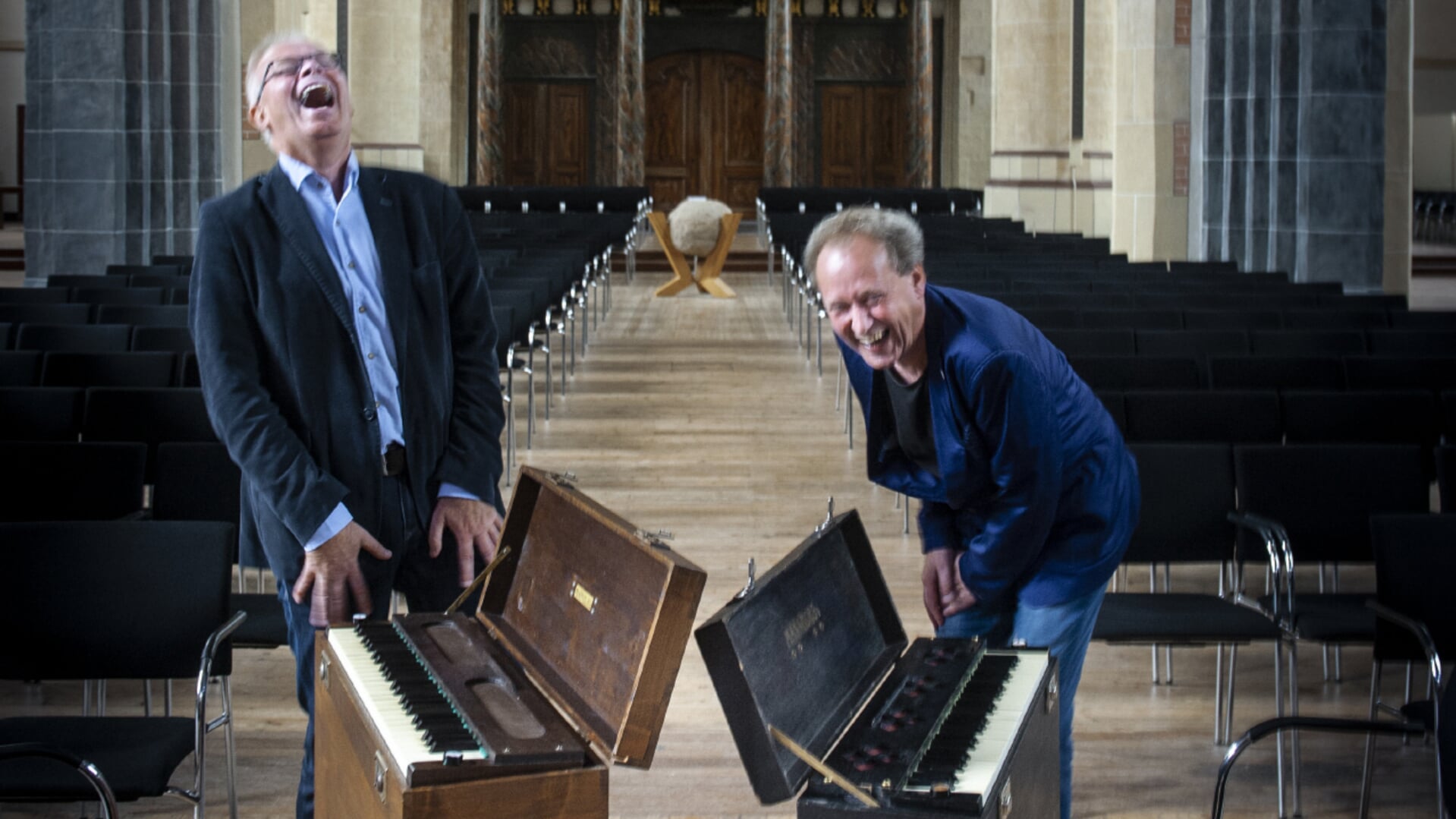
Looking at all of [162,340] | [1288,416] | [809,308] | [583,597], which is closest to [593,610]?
[583,597]

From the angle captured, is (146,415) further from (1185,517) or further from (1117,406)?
(1185,517)

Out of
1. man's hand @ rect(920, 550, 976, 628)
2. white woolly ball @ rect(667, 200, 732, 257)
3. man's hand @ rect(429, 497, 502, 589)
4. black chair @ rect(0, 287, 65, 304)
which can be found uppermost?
white woolly ball @ rect(667, 200, 732, 257)

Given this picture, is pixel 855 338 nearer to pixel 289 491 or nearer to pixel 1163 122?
pixel 289 491

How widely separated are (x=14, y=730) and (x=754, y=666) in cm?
203

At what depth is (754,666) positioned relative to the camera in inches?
91.4

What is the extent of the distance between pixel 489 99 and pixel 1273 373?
2277cm

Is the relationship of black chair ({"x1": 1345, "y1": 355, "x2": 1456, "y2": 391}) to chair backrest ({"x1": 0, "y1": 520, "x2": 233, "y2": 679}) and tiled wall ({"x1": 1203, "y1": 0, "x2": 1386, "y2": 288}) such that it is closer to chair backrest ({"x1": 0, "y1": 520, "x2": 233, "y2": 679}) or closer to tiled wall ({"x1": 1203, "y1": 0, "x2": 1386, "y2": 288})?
chair backrest ({"x1": 0, "y1": 520, "x2": 233, "y2": 679})

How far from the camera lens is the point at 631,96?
89.4 feet

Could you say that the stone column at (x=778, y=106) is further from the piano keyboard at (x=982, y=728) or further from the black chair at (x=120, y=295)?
the piano keyboard at (x=982, y=728)

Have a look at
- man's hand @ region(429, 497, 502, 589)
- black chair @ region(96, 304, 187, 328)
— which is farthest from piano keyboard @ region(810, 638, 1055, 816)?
black chair @ region(96, 304, 187, 328)

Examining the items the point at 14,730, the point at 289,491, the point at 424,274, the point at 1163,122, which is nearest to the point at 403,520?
the point at 289,491

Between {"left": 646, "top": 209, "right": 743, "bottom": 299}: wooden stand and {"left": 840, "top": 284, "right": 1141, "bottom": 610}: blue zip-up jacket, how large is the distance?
14828mm

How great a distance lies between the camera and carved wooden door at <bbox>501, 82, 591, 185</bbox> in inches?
1192

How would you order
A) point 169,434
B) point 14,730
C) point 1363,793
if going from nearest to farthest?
point 14,730, point 1363,793, point 169,434
